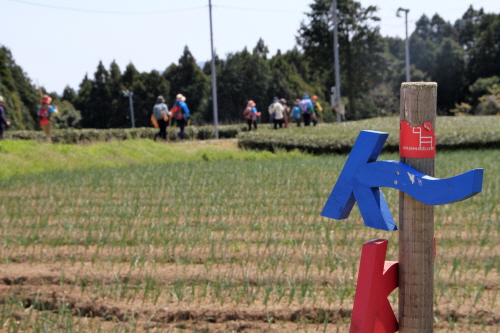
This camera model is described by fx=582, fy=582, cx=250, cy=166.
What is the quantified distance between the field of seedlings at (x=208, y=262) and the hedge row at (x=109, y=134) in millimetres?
12119

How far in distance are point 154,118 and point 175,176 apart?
9.02m

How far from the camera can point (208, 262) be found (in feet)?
18.1

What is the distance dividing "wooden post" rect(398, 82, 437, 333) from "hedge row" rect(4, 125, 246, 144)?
18.4m

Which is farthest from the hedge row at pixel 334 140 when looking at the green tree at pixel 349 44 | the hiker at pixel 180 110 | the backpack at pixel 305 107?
the green tree at pixel 349 44

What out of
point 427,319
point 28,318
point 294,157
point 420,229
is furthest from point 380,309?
point 294,157

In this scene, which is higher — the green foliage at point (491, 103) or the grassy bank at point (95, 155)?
the green foliage at point (491, 103)

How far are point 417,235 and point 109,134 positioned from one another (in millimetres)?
25927

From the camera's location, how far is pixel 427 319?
2.50m

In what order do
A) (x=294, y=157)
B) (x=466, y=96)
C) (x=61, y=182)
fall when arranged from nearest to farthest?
(x=61, y=182)
(x=294, y=157)
(x=466, y=96)

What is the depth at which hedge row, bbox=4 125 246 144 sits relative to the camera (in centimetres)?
2364

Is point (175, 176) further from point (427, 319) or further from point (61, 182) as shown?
point (427, 319)

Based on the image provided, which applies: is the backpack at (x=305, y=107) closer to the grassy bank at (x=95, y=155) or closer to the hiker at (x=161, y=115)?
the hiker at (x=161, y=115)

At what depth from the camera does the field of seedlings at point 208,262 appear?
416 centimetres

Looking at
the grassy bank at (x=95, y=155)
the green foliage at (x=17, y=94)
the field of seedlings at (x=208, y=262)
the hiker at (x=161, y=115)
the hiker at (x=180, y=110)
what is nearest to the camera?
the field of seedlings at (x=208, y=262)
